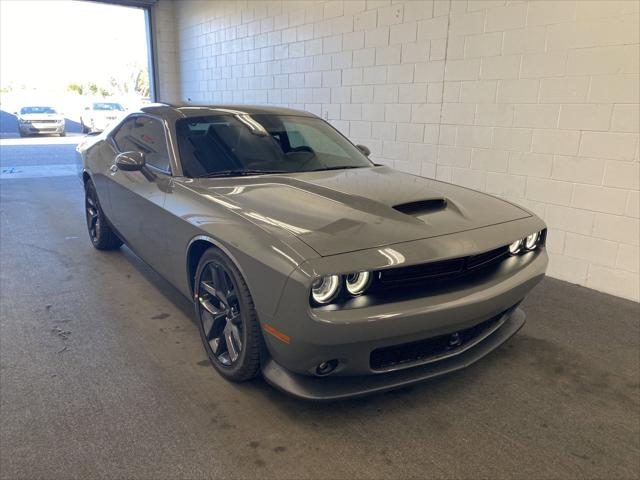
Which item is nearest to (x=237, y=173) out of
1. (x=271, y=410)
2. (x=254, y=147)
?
(x=254, y=147)

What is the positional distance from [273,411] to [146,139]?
7.34 feet

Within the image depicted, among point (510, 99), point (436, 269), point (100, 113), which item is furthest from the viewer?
point (100, 113)

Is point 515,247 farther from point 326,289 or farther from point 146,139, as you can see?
point 146,139

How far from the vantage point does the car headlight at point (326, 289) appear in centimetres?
195

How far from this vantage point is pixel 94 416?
7.36 feet

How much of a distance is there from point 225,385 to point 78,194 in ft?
20.3

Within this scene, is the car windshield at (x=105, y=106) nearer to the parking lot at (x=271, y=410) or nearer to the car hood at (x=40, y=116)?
Answer: the car hood at (x=40, y=116)

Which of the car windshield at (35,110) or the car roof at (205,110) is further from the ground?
the car roof at (205,110)

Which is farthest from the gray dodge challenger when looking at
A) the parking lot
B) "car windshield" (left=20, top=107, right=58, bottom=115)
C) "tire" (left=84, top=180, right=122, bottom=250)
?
"car windshield" (left=20, top=107, right=58, bottom=115)

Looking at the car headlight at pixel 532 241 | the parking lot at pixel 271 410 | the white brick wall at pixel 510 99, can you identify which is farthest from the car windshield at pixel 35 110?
the car headlight at pixel 532 241

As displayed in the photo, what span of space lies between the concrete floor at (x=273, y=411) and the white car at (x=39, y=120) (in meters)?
15.3

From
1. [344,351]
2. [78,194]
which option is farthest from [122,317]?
[78,194]

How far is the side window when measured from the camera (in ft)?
10.6

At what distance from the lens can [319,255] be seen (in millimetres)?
1935
